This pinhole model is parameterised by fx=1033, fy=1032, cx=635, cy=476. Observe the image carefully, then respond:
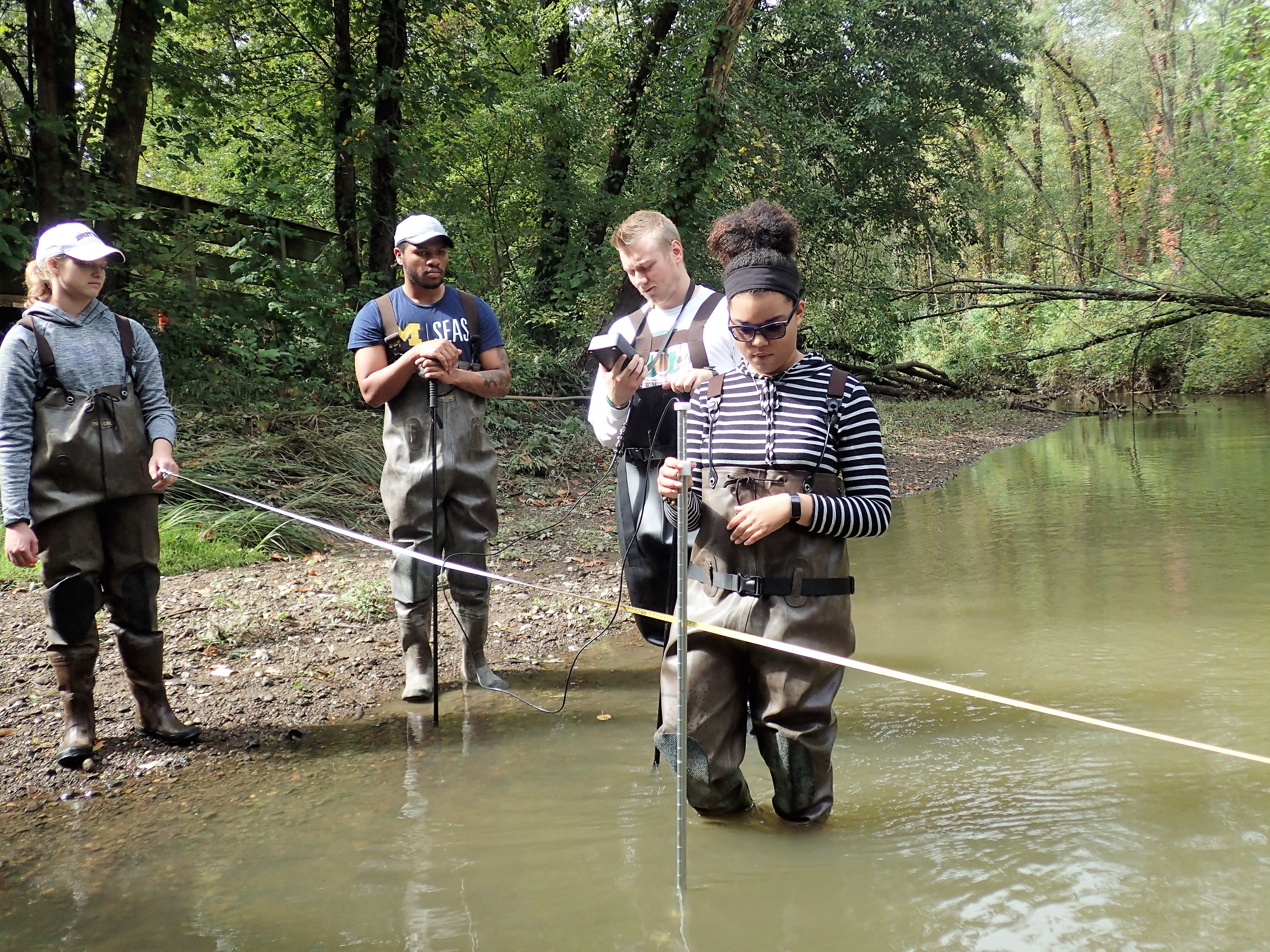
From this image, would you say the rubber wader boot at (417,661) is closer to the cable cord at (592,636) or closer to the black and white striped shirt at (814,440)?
the cable cord at (592,636)

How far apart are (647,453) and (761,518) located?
1.20 meters

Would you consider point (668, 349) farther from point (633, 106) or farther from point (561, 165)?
point (633, 106)

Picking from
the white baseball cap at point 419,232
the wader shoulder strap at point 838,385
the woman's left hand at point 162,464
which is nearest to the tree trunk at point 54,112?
the white baseball cap at point 419,232

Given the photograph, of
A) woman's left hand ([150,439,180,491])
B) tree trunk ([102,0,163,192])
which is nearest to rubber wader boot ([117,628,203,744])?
woman's left hand ([150,439,180,491])

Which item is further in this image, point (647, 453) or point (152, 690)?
point (152, 690)

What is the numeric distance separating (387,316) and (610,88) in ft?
33.7

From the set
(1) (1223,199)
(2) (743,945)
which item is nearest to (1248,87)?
(1) (1223,199)

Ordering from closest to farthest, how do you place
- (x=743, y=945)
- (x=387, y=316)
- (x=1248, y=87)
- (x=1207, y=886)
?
1. (x=743, y=945)
2. (x=1207, y=886)
3. (x=387, y=316)
4. (x=1248, y=87)

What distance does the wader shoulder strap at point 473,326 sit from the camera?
495 cm

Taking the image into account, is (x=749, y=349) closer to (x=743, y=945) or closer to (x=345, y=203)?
(x=743, y=945)

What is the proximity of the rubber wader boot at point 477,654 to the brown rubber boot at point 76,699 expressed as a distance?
5.33 feet

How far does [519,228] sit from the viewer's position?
14125 mm

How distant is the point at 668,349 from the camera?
3871 millimetres

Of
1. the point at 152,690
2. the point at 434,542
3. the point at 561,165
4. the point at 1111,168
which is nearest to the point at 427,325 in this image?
the point at 434,542
